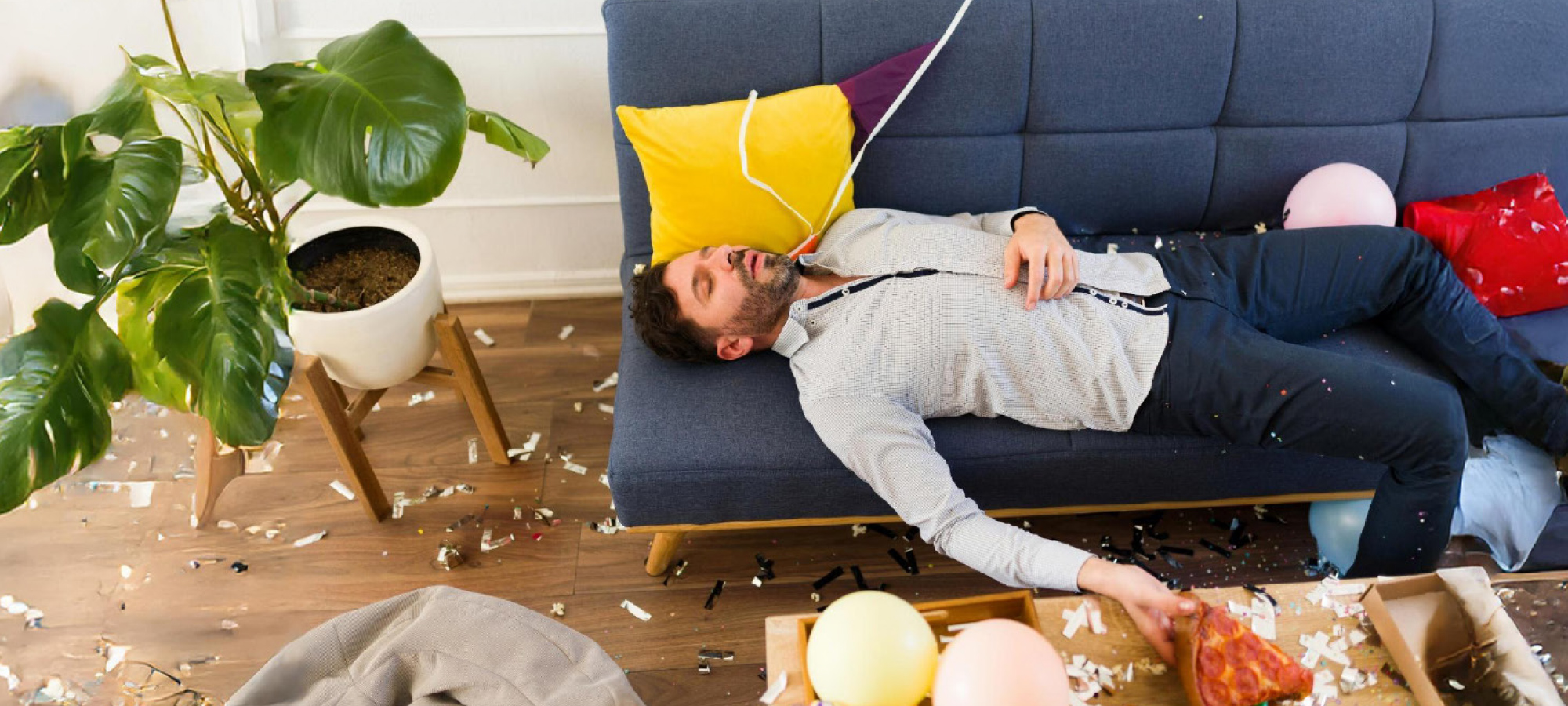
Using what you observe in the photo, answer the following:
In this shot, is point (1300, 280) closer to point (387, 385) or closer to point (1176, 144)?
point (1176, 144)

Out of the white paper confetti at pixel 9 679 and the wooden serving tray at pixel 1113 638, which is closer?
the wooden serving tray at pixel 1113 638

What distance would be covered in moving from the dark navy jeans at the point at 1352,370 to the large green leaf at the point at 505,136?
1.21 meters

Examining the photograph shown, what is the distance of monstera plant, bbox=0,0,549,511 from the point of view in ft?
4.48

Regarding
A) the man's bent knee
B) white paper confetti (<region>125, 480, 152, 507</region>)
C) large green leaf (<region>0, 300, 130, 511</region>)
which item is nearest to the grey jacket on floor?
large green leaf (<region>0, 300, 130, 511</region>)

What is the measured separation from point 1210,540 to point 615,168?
5.45ft

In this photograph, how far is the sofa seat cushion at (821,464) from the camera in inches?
67.1

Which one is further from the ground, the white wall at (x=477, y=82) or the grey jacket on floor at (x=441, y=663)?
the white wall at (x=477, y=82)

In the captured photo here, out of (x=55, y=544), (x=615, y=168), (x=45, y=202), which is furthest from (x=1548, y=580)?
(x=55, y=544)

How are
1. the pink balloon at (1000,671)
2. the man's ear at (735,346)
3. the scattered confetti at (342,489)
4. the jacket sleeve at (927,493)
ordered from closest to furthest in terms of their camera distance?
the pink balloon at (1000,671) → the jacket sleeve at (927,493) → the man's ear at (735,346) → the scattered confetti at (342,489)

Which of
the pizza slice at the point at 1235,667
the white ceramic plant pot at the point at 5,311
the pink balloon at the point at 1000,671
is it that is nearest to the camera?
the pink balloon at the point at 1000,671

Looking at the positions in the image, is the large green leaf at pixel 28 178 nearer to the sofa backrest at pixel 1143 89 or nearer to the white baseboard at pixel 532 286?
the sofa backrest at pixel 1143 89

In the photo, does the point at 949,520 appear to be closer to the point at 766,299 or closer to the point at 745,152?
the point at 766,299

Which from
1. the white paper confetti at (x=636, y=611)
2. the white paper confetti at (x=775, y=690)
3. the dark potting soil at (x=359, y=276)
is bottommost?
the white paper confetti at (x=636, y=611)

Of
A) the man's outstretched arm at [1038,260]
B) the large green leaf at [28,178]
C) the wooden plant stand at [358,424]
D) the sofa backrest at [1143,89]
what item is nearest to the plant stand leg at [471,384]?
the wooden plant stand at [358,424]
